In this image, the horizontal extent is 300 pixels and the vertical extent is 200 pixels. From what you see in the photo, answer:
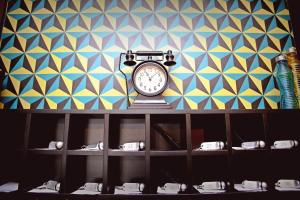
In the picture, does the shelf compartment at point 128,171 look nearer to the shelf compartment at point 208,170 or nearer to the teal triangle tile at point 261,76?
the shelf compartment at point 208,170

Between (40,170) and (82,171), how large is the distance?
38cm

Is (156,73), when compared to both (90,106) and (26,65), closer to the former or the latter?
(90,106)

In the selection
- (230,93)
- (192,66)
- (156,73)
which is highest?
(192,66)

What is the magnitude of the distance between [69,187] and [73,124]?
0.52m

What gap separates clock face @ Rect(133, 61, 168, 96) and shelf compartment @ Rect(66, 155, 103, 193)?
85cm

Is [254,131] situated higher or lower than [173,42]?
lower

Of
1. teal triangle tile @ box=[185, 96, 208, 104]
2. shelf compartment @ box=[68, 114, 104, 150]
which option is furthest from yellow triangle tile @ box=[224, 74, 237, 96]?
shelf compartment @ box=[68, 114, 104, 150]

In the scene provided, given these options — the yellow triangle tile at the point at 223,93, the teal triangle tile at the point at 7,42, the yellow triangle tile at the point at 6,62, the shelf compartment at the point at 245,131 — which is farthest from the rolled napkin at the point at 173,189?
the teal triangle tile at the point at 7,42

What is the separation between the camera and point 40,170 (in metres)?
1.95

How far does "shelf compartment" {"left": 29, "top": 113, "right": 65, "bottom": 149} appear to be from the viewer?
1.80 meters

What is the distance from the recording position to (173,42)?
2.33 metres

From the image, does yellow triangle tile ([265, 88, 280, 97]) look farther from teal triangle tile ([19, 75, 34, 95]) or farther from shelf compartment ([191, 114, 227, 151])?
teal triangle tile ([19, 75, 34, 95])

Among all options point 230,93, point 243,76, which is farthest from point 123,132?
point 243,76

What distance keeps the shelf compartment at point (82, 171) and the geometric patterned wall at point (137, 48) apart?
546mm
